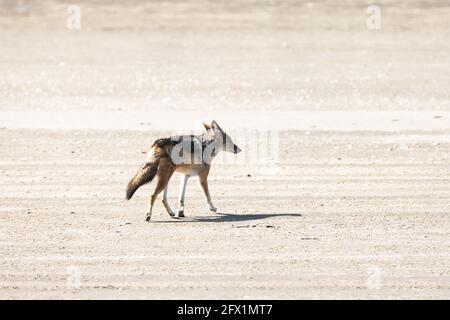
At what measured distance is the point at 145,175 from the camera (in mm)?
11070

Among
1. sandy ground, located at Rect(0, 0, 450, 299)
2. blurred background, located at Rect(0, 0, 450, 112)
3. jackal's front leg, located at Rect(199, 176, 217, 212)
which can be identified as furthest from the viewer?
blurred background, located at Rect(0, 0, 450, 112)

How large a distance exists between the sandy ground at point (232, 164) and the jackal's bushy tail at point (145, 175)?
1.25 feet

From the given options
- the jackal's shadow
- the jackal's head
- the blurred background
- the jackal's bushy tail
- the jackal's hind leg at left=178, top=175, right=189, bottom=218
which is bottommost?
the jackal's shadow

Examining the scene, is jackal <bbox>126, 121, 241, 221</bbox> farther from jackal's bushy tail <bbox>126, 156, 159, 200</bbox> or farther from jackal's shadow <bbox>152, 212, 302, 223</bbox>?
jackal's shadow <bbox>152, 212, 302, 223</bbox>

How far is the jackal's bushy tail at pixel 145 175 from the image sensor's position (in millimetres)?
11062

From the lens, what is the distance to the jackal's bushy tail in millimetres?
11062

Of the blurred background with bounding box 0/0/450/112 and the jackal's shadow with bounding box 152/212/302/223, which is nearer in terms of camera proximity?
the jackal's shadow with bounding box 152/212/302/223

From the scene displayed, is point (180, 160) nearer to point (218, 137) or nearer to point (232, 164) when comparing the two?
point (218, 137)

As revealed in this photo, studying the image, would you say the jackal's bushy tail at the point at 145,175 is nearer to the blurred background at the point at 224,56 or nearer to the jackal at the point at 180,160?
the jackal at the point at 180,160

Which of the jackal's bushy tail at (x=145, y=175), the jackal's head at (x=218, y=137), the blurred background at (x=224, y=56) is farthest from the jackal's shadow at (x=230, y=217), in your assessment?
the blurred background at (x=224, y=56)

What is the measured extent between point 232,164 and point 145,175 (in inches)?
144

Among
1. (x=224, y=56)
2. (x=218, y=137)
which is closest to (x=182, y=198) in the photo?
(x=218, y=137)

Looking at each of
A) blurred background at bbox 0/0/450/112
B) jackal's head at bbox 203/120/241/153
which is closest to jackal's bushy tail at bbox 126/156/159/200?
jackal's head at bbox 203/120/241/153
